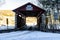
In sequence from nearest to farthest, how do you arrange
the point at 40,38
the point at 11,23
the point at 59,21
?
the point at 40,38
the point at 59,21
the point at 11,23

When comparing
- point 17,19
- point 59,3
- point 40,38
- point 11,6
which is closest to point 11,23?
point 11,6

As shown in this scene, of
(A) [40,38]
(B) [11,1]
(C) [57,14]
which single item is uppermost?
(B) [11,1]

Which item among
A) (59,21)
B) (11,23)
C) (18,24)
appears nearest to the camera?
(18,24)

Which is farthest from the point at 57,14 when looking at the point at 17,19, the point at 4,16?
the point at 4,16

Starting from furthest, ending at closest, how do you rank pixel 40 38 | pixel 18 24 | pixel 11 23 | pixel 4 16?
pixel 4 16, pixel 11 23, pixel 18 24, pixel 40 38

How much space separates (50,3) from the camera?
1543cm

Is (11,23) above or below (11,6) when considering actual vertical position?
below

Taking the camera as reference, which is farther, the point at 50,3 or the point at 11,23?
the point at 11,23

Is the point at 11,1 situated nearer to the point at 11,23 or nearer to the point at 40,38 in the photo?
the point at 11,23

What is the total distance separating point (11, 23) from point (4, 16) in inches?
72.0

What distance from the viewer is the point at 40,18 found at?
15711 millimetres

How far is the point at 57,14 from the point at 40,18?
2.16 meters

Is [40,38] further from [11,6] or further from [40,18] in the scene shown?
[11,6]

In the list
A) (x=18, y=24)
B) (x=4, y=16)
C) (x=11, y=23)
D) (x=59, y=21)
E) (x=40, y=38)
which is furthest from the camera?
(x=4, y=16)
